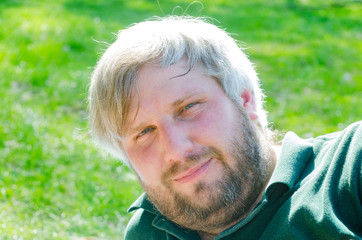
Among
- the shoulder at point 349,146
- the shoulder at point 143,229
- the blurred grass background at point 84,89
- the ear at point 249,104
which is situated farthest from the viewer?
the blurred grass background at point 84,89

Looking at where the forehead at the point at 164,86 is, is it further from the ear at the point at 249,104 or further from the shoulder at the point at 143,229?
the shoulder at the point at 143,229

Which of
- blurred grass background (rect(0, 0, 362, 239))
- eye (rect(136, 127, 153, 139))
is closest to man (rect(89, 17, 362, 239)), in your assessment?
eye (rect(136, 127, 153, 139))

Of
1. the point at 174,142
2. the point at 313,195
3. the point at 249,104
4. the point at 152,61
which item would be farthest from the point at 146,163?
the point at 313,195

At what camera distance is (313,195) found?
2.15 meters

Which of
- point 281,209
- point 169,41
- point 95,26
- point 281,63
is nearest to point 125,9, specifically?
point 95,26

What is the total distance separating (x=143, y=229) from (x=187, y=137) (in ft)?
2.48

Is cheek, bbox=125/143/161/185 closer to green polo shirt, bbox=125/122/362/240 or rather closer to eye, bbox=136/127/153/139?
eye, bbox=136/127/153/139

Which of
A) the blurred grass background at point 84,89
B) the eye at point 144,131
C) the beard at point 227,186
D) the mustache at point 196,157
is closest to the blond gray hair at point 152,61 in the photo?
the eye at point 144,131

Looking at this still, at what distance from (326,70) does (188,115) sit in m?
4.42

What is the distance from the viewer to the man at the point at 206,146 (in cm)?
218

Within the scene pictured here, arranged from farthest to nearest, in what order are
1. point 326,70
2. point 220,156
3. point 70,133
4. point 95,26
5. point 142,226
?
point 95,26 → point 326,70 → point 70,133 → point 142,226 → point 220,156

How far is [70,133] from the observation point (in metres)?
4.99

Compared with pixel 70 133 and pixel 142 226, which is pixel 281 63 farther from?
pixel 142 226

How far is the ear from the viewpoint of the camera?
105 inches
